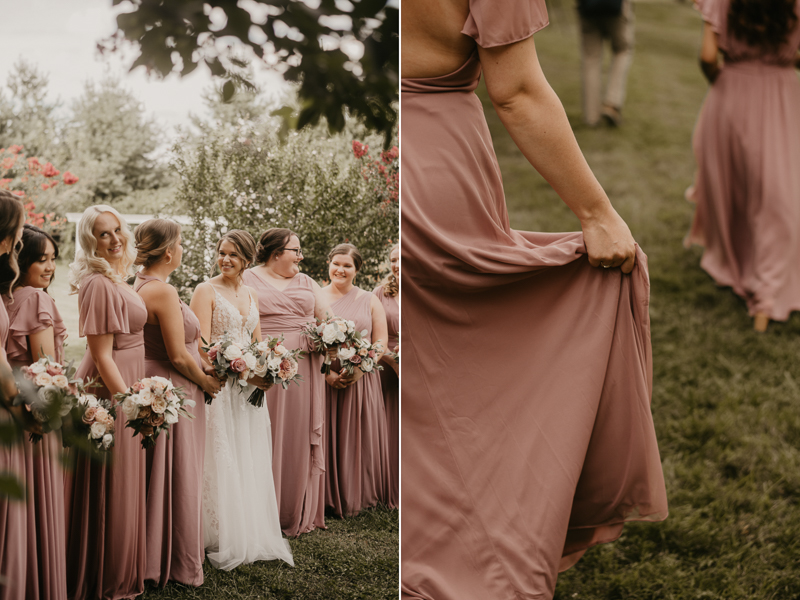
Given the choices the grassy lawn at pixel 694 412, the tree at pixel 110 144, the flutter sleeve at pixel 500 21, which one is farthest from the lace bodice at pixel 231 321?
the grassy lawn at pixel 694 412

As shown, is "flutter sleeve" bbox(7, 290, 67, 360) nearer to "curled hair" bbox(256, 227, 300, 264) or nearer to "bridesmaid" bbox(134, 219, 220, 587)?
"bridesmaid" bbox(134, 219, 220, 587)

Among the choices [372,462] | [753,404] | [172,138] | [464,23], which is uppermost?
[464,23]

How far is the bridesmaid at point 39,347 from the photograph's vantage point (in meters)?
1.72

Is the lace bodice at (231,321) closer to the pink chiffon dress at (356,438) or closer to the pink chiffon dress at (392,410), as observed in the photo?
the pink chiffon dress at (356,438)

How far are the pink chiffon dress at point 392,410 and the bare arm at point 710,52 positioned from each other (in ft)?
12.7

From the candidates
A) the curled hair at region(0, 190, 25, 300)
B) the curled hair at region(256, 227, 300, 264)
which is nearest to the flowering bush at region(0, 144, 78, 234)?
the curled hair at region(0, 190, 25, 300)

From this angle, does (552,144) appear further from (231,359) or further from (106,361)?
(106,361)

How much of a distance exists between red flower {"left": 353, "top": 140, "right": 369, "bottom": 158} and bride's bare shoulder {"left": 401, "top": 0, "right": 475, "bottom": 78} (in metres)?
0.24

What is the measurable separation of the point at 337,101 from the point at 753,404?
2.97m

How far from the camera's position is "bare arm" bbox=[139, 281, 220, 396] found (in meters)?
1.89

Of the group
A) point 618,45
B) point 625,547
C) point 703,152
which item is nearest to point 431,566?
point 625,547

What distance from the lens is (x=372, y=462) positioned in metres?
2.21

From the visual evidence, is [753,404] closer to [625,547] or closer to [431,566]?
[625,547]

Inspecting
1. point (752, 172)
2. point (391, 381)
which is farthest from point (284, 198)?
point (752, 172)
